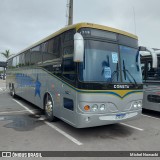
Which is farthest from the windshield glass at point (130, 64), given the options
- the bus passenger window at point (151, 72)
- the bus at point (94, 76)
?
the bus passenger window at point (151, 72)

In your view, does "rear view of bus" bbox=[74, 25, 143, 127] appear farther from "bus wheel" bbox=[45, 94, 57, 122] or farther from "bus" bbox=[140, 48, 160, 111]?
"bus" bbox=[140, 48, 160, 111]

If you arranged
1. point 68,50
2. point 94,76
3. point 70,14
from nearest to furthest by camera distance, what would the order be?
point 94,76 < point 68,50 < point 70,14

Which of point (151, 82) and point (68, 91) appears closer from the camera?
point (68, 91)

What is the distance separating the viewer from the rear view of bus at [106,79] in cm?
448

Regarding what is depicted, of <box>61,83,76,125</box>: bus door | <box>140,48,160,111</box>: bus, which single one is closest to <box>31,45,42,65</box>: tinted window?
<box>61,83,76,125</box>: bus door

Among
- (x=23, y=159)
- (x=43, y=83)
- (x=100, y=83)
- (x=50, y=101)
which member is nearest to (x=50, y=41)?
(x=43, y=83)

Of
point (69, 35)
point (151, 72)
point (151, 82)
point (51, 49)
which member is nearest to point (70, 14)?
point (51, 49)

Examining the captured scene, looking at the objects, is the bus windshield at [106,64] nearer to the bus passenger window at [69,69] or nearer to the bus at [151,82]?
the bus passenger window at [69,69]

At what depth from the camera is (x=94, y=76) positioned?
4.55 m

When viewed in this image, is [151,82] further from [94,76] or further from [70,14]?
[70,14]

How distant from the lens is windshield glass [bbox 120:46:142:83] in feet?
16.6

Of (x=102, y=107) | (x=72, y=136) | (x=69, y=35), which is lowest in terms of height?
(x=72, y=136)

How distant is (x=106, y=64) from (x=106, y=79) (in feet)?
1.33

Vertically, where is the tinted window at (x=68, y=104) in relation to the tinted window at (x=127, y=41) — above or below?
below
